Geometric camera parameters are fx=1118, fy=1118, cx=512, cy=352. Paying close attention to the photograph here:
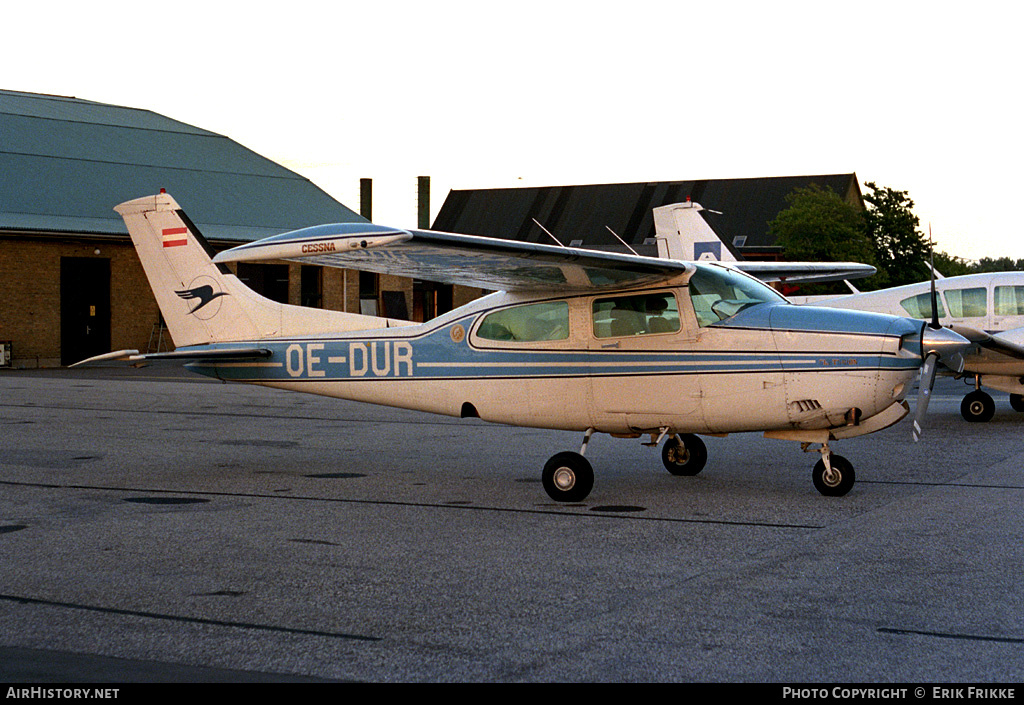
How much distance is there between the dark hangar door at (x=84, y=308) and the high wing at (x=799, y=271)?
86.7 ft

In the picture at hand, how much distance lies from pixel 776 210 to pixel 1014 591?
66.2 metres

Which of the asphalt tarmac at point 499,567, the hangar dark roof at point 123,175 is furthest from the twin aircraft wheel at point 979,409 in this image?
the hangar dark roof at point 123,175

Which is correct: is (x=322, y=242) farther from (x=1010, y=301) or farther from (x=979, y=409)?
(x=1010, y=301)

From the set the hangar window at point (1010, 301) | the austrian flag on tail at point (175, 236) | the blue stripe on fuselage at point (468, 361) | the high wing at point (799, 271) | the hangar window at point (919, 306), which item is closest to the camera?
the blue stripe on fuselage at point (468, 361)

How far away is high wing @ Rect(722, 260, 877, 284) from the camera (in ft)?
47.9

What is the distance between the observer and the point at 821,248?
56781mm

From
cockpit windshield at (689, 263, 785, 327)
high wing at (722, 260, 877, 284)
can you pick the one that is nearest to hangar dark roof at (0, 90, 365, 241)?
high wing at (722, 260, 877, 284)

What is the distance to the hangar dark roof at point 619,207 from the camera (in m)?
70.3

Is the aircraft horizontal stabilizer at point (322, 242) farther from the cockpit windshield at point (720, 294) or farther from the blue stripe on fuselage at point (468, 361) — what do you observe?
the cockpit windshield at point (720, 294)

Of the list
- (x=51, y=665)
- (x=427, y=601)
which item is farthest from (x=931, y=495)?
(x=51, y=665)

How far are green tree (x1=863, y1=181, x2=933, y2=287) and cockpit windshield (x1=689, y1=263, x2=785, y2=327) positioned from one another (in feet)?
161

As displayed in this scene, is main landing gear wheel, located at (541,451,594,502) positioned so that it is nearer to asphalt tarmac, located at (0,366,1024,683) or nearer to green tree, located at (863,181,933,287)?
asphalt tarmac, located at (0,366,1024,683)

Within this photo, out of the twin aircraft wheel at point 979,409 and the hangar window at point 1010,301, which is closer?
the twin aircraft wheel at point 979,409
